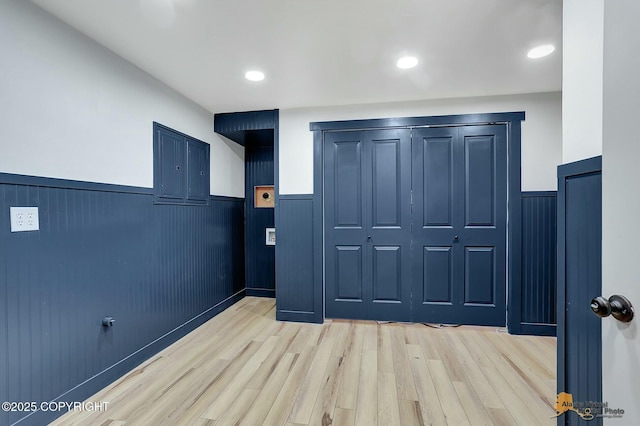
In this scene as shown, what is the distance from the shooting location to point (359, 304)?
307cm

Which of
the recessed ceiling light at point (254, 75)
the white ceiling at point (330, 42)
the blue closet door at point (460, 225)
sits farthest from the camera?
the blue closet door at point (460, 225)

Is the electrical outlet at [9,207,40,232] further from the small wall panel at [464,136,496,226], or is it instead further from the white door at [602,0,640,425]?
the small wall panel at [464,136,496,226]

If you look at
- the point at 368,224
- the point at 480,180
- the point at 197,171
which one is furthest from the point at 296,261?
the point at 480,180

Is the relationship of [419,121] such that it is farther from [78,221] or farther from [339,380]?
[78,221]

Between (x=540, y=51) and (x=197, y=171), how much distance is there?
3226 mm

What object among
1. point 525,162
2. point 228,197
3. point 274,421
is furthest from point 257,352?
point 525,162

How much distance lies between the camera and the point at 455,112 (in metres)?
2.89

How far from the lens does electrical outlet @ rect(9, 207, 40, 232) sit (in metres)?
1.44

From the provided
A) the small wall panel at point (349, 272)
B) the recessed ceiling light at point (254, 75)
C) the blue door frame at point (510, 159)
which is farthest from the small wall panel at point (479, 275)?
the recessed ceiling light at point (254, 75)

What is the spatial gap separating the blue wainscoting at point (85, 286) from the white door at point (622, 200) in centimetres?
251

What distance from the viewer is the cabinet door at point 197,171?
9.39 ft

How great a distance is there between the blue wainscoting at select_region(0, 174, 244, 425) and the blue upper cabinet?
130 millimetres

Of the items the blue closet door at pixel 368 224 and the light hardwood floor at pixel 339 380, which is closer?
the light hardwood floor at pixel 339 380

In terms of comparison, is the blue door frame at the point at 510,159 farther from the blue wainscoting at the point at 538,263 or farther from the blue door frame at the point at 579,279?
the blue door frame at the point at 579,279
